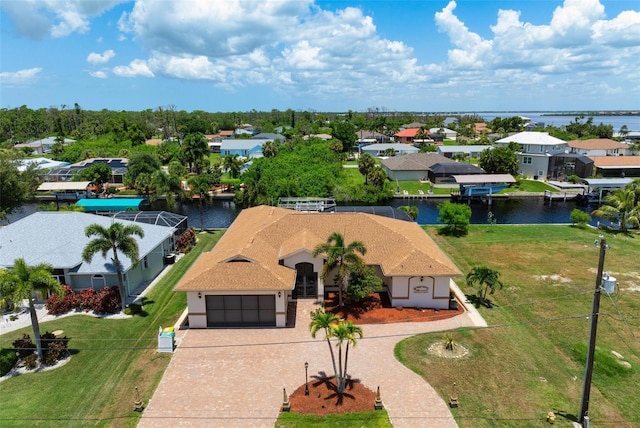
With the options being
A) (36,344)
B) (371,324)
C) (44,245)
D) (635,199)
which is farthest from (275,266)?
(635,199)

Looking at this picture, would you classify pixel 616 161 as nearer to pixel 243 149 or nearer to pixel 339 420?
pixel 243 149

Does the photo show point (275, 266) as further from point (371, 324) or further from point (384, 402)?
point (384, 402)

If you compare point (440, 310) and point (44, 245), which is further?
point (44, 245)

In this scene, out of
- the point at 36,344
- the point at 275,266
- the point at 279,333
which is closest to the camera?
the point at 36,344

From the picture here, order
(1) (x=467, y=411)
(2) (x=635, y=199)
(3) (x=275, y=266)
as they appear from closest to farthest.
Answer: (1) (x=467, y=411), (3) (x=275, y=266), (2) (x=635, y=199)

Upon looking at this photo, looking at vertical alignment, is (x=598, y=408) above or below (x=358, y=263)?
below

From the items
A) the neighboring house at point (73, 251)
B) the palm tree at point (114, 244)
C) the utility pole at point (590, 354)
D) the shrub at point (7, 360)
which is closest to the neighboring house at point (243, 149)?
the neighboring house at point (73, 251)

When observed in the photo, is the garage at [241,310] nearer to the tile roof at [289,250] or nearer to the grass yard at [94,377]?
the tile roof at [289,250]

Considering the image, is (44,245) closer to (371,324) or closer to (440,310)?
(371,324)
